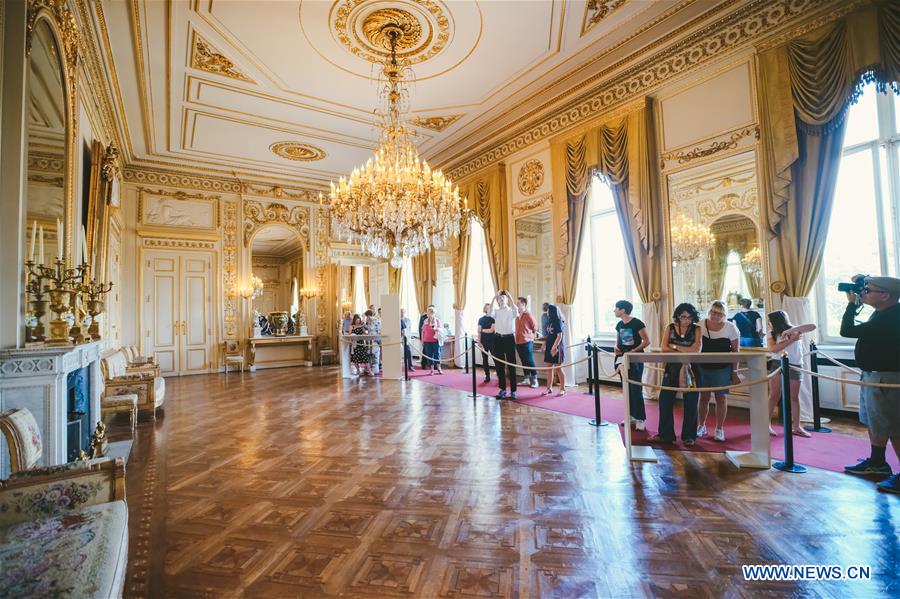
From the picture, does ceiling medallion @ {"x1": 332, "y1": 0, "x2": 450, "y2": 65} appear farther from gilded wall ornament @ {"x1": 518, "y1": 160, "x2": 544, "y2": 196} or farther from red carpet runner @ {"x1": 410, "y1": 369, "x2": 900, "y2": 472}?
red carpet runner @ {"x1": 410, "y1": 369, "x2": 900, "y2": 472}

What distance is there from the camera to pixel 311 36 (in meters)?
5.09

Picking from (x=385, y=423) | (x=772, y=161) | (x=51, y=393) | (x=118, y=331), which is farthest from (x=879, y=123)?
(x=118, y=331)

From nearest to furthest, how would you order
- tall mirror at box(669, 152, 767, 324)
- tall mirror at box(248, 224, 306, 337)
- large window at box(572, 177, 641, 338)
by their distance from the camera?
tall mirror at box(669, 152, 767, 324) < large window at box(572, 177, 641, 338) < tall mirror at box(248, 224, 306, 337)

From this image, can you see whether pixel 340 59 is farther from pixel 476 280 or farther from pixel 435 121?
pixel 476 280

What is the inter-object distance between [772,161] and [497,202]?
427cm

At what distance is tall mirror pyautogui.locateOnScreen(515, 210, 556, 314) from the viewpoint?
7.64 metres

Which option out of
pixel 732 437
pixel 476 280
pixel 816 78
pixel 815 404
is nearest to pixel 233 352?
pixel 476 280

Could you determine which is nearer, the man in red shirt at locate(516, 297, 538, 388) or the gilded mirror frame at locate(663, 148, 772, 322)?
the gilded mirror frame at locate(663, 148, 772, 322)

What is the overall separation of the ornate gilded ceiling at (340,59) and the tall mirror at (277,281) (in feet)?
10.8

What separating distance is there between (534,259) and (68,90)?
21.6ft

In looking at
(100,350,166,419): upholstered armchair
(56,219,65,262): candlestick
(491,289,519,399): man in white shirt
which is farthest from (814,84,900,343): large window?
(100,350,166,419): upholstered armchair

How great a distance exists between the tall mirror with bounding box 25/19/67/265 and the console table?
20.4 ft

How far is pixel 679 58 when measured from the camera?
5172 millimetres

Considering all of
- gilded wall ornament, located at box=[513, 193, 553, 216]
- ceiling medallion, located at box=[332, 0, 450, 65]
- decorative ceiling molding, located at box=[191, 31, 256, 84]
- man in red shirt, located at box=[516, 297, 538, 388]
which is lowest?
man in red shirt, located at box=[516, 297, 538, 388]
